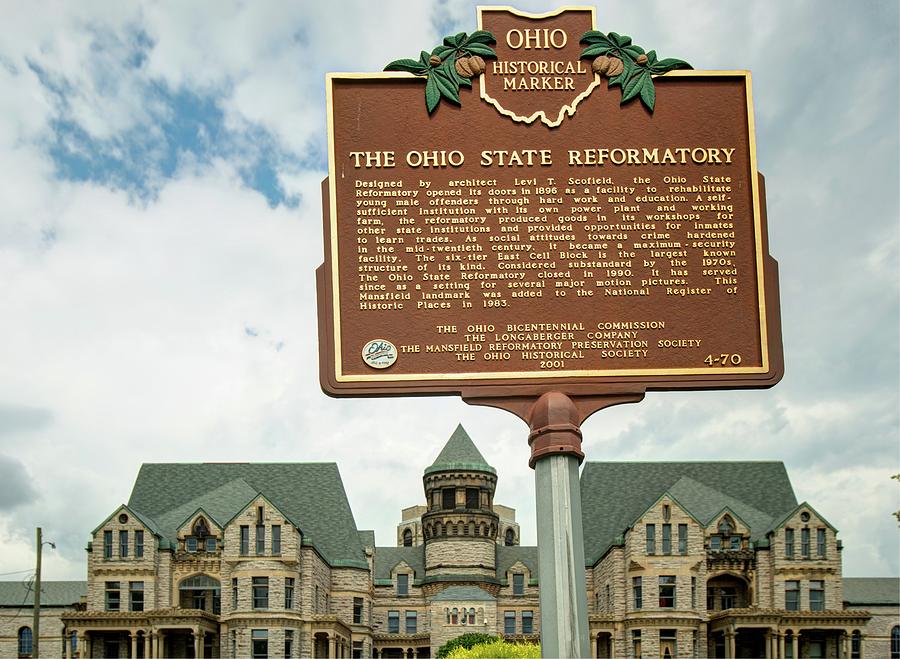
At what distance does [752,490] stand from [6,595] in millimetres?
46932

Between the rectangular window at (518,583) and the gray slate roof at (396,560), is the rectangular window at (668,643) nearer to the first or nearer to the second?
the rectangular window at (518,583)

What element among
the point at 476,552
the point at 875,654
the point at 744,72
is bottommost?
the point at 875,654

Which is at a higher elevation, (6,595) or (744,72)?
(744,72)

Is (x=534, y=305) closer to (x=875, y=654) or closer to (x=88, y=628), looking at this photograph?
(x=88, y=628)

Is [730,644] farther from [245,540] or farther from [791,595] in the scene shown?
[245,540]

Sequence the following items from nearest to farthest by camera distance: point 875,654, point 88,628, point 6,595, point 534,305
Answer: point 534,305 < point 88,628 < point 875,654 < point 6,595

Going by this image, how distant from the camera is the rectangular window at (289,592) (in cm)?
5984

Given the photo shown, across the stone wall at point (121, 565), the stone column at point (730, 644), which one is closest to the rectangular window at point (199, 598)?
the stone wall at point (121, 565)

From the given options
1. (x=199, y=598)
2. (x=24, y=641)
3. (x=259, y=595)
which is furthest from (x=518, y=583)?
(x=24, y=641)

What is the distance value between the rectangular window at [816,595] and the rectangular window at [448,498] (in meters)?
24.9

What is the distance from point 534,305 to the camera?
14.1 metres

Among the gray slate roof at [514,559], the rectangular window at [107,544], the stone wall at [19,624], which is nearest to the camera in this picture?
the rectangular window at [107,544]

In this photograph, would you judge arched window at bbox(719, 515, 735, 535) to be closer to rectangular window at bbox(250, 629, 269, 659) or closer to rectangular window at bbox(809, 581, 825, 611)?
rectangular window at bbox(809, 581, 825, 611)

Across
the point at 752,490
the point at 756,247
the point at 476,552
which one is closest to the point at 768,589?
the point at 752,490
